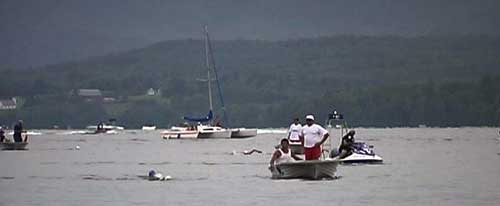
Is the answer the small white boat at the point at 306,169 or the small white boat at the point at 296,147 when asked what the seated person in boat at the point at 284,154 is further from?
the small white boat at the point at 296,147

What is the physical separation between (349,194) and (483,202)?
494cm

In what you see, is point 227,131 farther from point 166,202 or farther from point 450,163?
point 166,202

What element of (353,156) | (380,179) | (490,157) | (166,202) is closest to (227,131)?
(490,157)

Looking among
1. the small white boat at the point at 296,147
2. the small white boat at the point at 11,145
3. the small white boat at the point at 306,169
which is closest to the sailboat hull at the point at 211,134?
the small white boat at the point at 11,145

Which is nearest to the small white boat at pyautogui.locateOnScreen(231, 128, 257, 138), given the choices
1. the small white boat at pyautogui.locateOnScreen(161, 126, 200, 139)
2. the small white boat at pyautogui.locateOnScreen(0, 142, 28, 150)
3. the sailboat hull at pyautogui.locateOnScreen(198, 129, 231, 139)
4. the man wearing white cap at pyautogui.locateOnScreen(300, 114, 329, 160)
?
the small white boat at pyautogui.locateOnScreen(161, 126, 200, 139)

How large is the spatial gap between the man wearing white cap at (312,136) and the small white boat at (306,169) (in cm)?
48

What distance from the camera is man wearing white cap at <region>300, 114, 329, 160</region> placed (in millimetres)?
50844

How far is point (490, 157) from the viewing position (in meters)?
80.9

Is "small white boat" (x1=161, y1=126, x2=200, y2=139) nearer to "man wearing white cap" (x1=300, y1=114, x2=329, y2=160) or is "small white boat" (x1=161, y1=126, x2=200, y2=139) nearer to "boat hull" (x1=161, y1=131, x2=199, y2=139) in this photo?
"boat hull" (x1=161, y1=131, x2=199, y2=139)

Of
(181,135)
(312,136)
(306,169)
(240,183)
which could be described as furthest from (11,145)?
(181,135)

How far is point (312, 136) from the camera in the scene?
2012 inches

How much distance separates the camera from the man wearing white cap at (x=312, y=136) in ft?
167

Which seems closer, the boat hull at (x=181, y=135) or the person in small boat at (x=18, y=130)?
the person in small boat at (x=18, y=130)

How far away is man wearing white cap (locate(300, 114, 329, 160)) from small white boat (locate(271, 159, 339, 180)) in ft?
1.58
